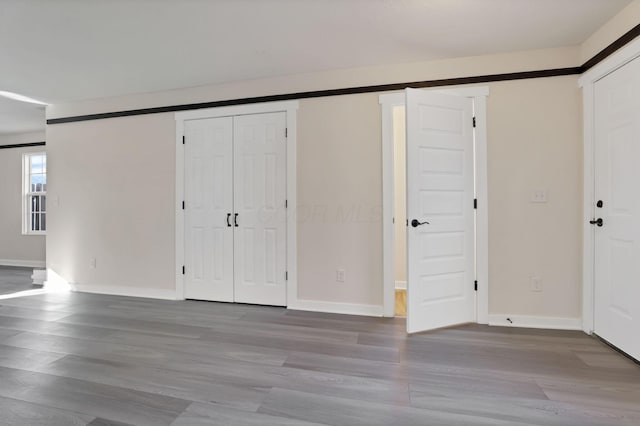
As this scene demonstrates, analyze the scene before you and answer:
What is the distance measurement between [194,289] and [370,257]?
7.09 feet

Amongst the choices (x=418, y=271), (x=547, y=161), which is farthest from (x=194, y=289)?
(x=547, y=161)

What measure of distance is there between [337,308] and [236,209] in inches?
62.6

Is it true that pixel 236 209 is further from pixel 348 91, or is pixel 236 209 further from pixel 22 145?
pixel 22 145

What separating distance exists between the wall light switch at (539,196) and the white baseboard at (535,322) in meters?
1.08

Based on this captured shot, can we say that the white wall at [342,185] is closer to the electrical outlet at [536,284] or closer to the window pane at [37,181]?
the electrical outlet at [536,284]

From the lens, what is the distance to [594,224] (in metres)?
2.56

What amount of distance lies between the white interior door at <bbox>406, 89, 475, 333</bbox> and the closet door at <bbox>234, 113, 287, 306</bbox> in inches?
55.2

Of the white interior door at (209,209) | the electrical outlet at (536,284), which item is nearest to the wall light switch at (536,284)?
the electrical outlet at (536,284)

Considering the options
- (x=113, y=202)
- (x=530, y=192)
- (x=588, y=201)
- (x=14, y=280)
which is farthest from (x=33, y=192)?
(x=588, y=201)

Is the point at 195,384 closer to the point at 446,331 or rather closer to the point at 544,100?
the point at 446,331

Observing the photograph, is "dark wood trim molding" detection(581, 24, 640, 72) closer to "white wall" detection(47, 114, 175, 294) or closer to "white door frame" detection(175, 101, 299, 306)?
"white door frame" detection(175, 101, 299, 306)

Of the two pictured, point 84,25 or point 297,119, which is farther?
point 297,119

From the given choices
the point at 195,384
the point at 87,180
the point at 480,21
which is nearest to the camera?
the point at 195,384

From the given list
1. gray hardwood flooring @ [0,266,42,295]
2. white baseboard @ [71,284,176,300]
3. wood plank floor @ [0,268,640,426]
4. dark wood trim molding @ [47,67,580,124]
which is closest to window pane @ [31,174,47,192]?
gray hardwood flooring @ [0,266,42,295]
